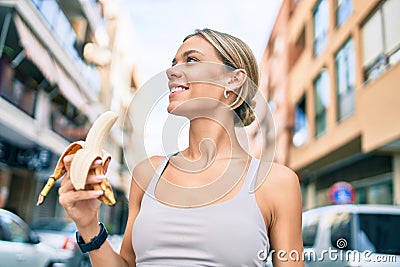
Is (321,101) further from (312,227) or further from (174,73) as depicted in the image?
(174,73)

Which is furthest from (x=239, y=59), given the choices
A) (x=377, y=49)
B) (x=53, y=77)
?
(x=377, y=49)

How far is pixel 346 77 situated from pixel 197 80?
4.36 metres

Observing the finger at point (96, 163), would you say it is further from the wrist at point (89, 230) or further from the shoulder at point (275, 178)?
the shoulder at point (275, 178)

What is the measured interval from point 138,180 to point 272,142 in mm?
290

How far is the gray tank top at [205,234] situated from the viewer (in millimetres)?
759

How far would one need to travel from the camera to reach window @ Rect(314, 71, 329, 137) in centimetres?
664

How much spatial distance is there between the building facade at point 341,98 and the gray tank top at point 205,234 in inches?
74.4

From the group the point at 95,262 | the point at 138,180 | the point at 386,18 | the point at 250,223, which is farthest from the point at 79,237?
the point at 386,18

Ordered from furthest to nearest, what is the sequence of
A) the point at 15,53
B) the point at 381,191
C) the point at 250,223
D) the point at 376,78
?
the point at 381,191 < the point at 376,78 < the point at 15,53 < the point at 250,223

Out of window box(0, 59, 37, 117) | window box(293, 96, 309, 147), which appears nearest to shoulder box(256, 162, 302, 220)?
window box(0, 59, 37, 117)

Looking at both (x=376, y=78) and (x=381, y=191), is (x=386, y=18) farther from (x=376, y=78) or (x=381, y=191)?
(x=381, y=191)

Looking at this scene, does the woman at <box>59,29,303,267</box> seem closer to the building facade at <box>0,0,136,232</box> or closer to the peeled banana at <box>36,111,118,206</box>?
the peeled banana at <box>36,111,118,206</box>

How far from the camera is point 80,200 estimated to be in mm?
718

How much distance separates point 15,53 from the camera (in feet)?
8.11
